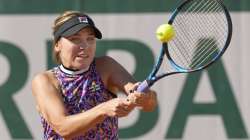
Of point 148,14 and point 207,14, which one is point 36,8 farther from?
point 207,14

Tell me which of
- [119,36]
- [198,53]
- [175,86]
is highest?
[198,53]

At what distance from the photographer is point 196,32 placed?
147 inches

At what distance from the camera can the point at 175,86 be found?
5.57m

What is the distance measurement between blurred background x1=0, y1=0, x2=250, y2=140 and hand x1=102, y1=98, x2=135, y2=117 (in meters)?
2.69

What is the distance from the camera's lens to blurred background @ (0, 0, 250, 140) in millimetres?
5555

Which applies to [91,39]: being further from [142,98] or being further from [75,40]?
[142,98]

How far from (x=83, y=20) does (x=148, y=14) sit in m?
2.56

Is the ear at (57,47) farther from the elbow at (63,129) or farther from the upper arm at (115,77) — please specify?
the elbow at (63,129)

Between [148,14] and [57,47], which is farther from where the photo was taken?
[148,14]

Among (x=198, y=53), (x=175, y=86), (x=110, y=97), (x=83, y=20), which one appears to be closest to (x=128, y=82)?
(x=110, y=97)

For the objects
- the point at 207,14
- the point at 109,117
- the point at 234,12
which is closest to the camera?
the point at 109,117

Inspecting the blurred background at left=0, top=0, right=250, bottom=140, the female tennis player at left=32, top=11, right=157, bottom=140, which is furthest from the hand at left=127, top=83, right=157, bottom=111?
the blurred background at left=0, top=0, right=250, bottom=140

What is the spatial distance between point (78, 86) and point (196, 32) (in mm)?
856

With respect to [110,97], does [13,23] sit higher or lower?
lower
